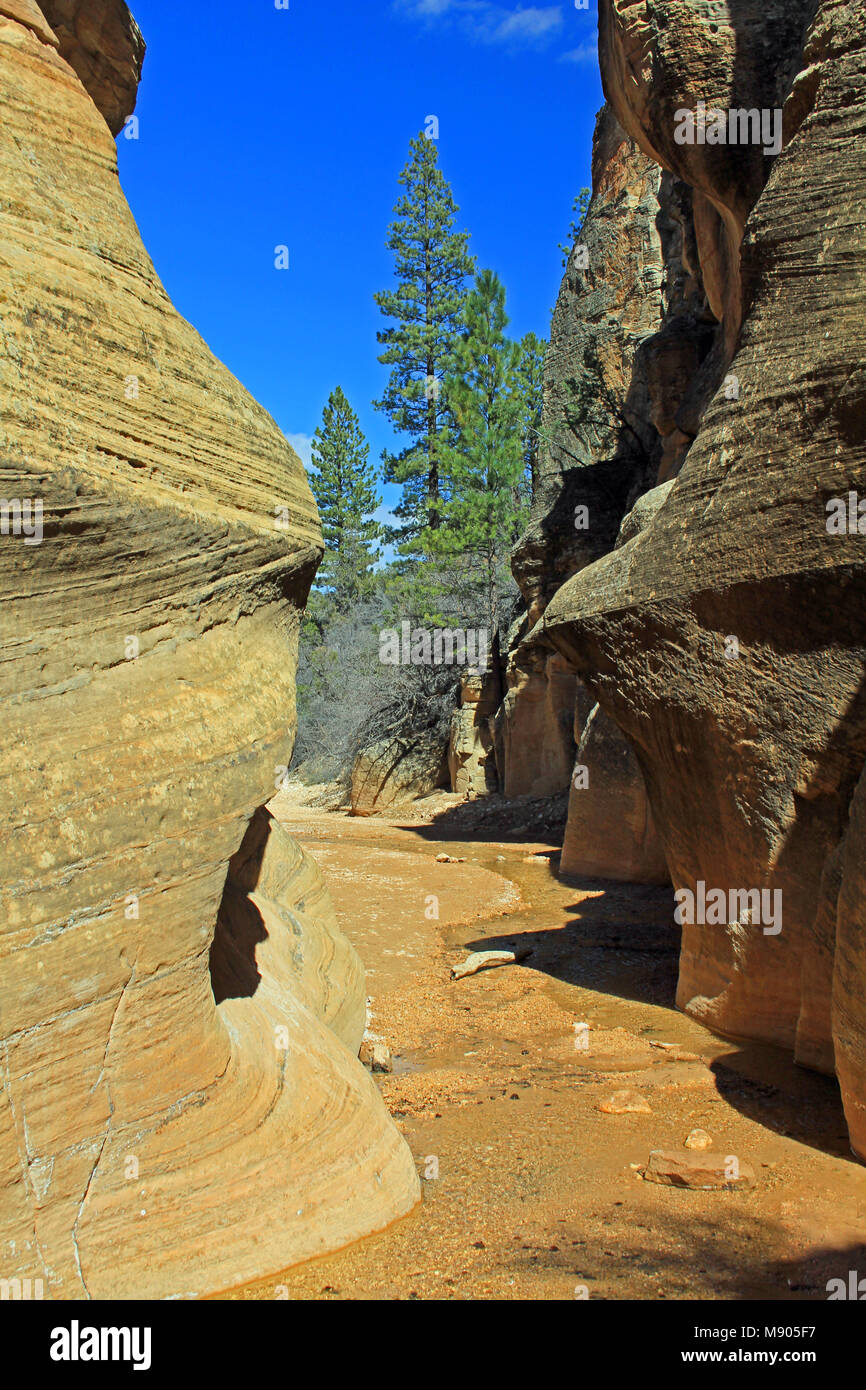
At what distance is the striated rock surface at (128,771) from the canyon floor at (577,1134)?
40 cm

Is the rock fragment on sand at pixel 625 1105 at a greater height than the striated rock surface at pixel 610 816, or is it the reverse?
the striated rock surface at pixel 610 816

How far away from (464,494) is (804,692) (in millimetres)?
→ 18312

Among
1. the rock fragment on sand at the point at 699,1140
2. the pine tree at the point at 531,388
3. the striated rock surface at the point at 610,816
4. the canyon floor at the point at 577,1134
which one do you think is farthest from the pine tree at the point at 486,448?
the rock fragment on sand at the point at 699,1140

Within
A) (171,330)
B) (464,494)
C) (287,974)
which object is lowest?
(287,974)

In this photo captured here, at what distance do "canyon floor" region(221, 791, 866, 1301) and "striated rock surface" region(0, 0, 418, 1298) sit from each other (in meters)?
0.40

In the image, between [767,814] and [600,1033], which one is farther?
[600,1033]

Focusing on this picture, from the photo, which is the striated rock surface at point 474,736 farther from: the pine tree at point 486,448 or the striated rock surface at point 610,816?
the striated rock surface at point 610,816

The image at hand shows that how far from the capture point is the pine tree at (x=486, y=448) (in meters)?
22.6

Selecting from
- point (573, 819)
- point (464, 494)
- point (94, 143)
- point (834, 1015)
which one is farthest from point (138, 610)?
point (464, 494)

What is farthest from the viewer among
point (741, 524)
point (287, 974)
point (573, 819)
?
point (573, 819)

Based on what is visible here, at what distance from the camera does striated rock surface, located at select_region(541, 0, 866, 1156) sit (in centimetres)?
479

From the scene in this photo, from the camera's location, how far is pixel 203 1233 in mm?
3057

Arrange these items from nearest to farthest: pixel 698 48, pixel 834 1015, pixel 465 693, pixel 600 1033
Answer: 1. pixel 834 1015
2. pixel 600 1033
3. pixel 698 48
4. pixel 465 693
